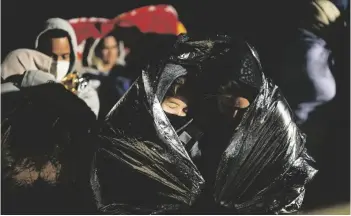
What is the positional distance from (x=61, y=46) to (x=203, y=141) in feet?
3.36

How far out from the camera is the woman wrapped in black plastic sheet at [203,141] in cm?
272

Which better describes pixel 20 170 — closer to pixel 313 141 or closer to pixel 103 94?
pixel 103 94

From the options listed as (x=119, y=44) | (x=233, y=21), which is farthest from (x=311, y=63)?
(x=119, y=44)

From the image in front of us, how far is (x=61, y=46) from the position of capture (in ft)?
10.1

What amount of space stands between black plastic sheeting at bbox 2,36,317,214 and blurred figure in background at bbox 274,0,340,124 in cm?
22

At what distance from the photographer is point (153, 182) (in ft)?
9.00

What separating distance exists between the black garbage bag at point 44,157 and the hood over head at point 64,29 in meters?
0.33

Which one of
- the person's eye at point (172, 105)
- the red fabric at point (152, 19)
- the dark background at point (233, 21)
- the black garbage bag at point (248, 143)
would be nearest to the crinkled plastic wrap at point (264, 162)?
the black garbage bag at point (248, 143)

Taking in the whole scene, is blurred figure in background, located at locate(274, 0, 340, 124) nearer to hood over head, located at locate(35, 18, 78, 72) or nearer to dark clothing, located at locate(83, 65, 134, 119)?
dark clothing, located at locate(83, 65, 134, 119)

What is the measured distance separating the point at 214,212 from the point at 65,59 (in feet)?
4.14

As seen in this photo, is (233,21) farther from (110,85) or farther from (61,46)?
(61,46)

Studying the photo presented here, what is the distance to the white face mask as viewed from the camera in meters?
3.08

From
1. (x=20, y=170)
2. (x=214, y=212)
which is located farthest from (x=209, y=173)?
(x=20, y=170)

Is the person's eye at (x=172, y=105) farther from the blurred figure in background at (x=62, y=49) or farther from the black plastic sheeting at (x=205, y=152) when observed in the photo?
the blurred figure in background at (x=62, y=49)
